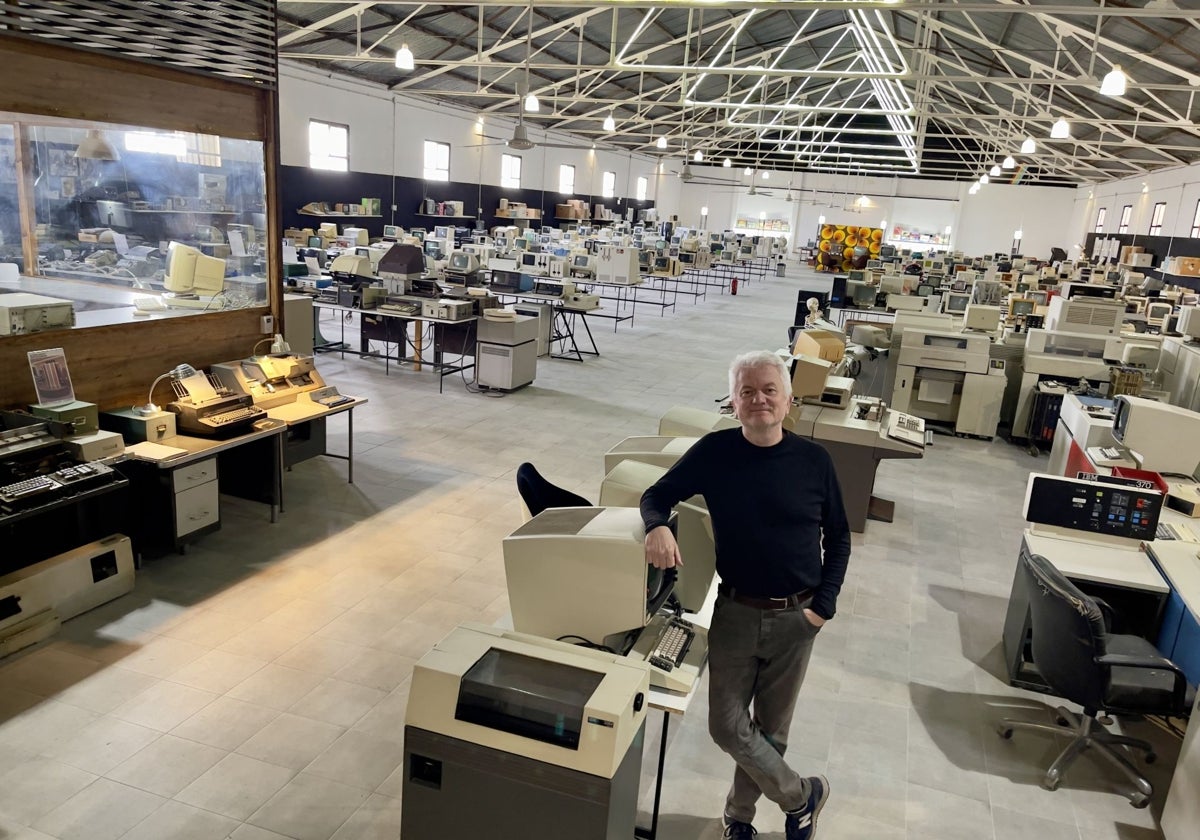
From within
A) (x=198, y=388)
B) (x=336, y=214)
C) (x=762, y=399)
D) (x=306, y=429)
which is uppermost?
(x=336, y=214)

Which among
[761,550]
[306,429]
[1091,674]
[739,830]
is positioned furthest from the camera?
[306,429]

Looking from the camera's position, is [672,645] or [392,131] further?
[392,131]

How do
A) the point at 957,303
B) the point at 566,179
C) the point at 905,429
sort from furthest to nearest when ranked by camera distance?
1. the point at 566,179
2. the point at 957,303
3. the point at 905,429

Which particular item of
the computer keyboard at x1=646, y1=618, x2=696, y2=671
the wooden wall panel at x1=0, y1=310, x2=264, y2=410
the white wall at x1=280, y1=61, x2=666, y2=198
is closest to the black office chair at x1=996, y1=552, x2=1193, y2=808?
the computer keyboard at x1=646, y1=618, x2=696, y2=671

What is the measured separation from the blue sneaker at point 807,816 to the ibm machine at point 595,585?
64cm

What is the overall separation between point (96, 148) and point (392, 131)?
14487mm

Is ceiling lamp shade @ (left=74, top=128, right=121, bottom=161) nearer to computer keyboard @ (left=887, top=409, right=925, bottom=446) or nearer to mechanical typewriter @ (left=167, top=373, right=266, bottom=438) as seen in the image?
mechanical typewriter @ (left=167, top=373, right=266, bottom=438)

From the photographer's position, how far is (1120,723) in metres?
3.98

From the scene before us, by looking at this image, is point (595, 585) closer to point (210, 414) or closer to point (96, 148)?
point (210, 414)

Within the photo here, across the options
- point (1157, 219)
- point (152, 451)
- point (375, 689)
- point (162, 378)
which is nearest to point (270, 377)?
point (162, 378)

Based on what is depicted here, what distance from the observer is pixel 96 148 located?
4.65 m

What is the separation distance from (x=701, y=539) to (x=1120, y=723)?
2641 mm

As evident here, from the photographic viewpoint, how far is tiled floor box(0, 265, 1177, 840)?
10.0 feet

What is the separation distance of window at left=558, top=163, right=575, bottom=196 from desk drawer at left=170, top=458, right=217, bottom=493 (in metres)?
23.2
